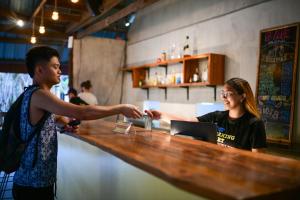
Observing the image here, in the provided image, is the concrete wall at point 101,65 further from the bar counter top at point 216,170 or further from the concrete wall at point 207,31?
the bar counter top at point 216,170

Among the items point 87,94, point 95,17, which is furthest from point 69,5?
point 87,94

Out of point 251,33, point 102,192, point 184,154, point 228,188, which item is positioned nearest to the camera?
point 228,188

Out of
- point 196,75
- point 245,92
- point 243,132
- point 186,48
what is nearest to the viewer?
point 243,132

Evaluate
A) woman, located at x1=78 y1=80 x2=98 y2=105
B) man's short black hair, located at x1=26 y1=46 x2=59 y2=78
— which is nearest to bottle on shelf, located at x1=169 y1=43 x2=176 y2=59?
woman, located at x1=78 y1=80 x2=98 y2=105

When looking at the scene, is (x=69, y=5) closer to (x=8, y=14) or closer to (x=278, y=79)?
(x=8, y=14)

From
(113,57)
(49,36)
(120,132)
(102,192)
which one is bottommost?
(102,192)

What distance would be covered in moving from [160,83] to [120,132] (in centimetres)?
345

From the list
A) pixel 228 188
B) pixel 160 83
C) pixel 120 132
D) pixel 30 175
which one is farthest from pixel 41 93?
pixel 160 83

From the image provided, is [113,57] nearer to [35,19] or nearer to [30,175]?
[35,19]

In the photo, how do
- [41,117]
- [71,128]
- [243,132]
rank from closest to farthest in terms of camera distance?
[41,117] < [71,128] < [243,132]

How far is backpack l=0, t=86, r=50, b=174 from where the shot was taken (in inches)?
61.6

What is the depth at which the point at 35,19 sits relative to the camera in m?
6.64

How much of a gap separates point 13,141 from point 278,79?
286 cm

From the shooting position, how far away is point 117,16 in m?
5.19
